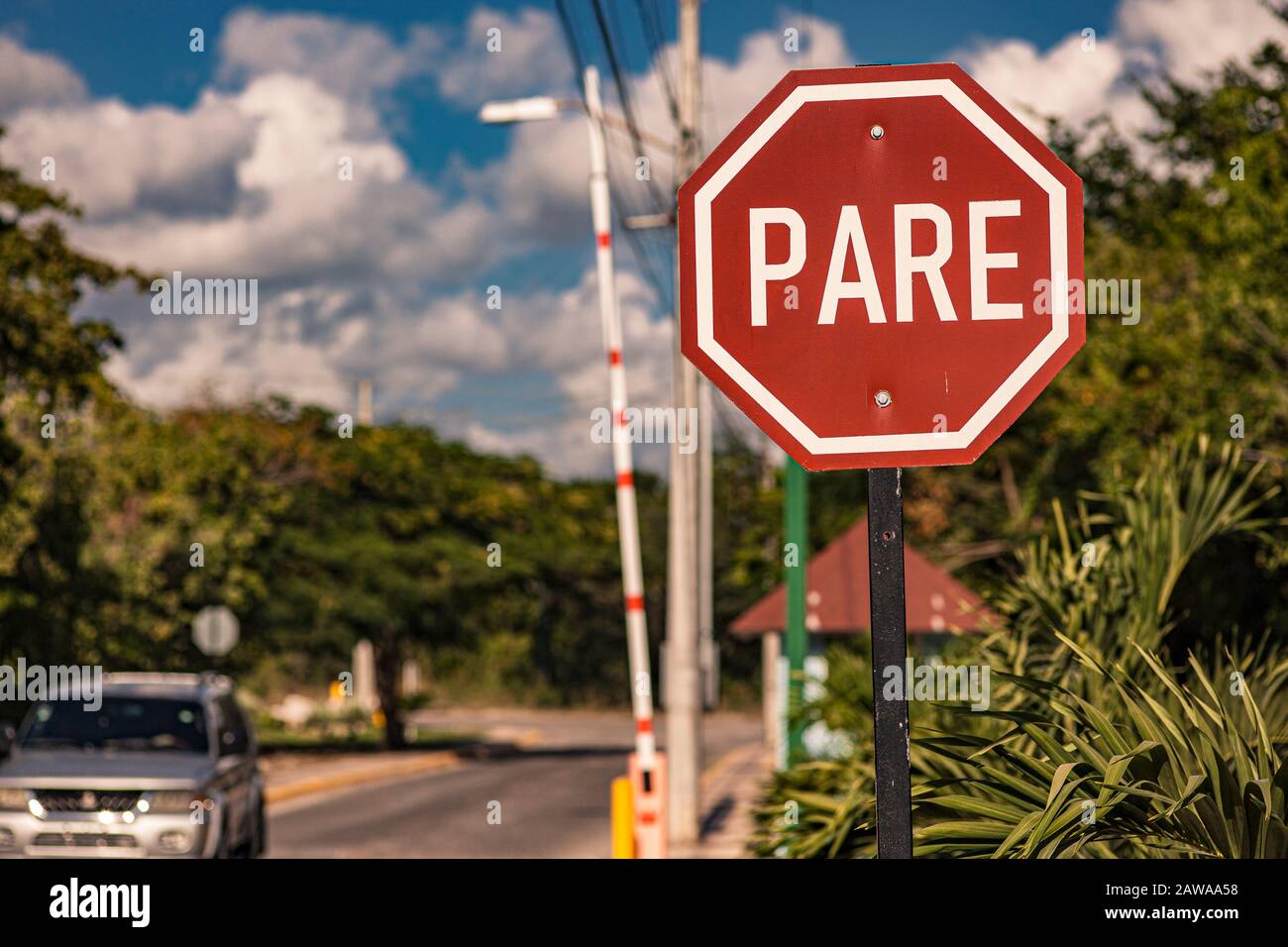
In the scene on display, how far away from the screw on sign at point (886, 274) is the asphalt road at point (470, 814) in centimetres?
1078

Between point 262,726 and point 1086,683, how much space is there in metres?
43.5

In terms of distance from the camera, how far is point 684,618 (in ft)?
52.4

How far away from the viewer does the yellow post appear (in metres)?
8.53

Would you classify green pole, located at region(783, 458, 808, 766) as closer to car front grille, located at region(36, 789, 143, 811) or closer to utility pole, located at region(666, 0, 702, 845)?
utility pole, located at region(666, 0, 702, 845)

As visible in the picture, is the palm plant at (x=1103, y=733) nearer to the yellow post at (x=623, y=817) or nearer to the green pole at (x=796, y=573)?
the yellow post at (x=623, y=817)

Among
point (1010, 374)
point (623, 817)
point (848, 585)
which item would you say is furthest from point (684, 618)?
point (1010, 374)

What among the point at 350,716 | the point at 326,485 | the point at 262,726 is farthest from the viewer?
the point at 262,726

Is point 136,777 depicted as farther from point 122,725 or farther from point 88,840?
point 122,725

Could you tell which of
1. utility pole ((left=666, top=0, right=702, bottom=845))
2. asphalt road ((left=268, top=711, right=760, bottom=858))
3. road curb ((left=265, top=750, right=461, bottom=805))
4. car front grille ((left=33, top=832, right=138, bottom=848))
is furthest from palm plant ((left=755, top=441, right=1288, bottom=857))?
road curb ((left=265, top=750, right=461, bottom=805))

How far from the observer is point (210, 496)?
96.6 feet

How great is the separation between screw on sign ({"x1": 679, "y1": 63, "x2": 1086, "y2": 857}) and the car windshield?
427 inches

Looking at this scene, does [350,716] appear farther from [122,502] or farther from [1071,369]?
[1071,369]

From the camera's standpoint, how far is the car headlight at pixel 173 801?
1116 centimetres

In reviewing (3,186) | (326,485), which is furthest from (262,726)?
(3,186)
